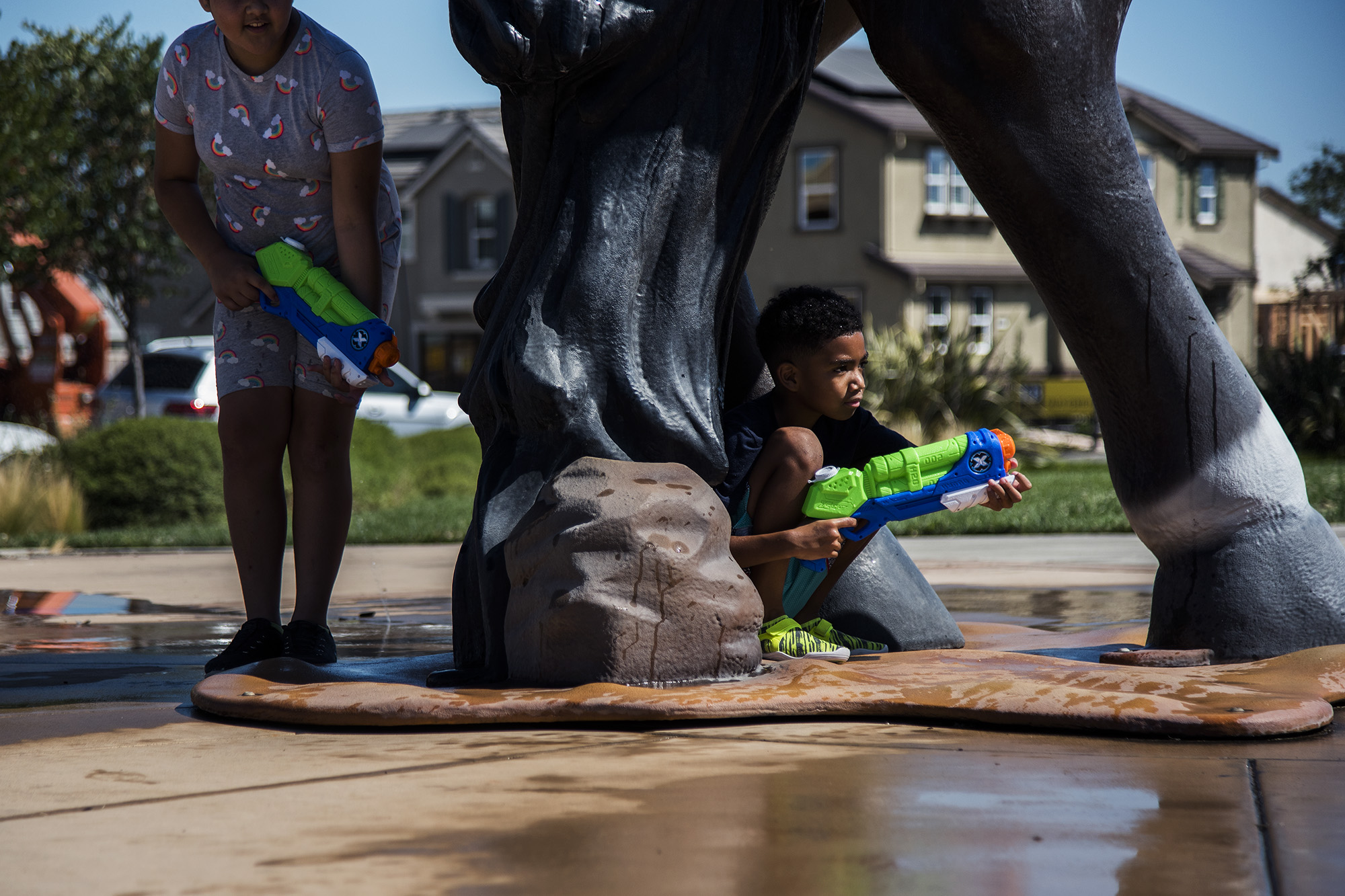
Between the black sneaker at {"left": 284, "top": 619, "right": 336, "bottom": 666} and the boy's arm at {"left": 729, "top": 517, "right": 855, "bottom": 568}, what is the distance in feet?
2.95

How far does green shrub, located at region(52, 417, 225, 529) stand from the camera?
33.0ft

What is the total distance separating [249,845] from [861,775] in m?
0.77

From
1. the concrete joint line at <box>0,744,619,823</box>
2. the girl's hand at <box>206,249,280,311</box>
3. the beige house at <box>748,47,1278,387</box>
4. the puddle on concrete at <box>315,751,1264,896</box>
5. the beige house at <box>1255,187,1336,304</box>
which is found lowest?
the concrete joint line at <box>0,744,619,823</box>

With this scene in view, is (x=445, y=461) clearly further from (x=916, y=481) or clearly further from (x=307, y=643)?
(x=916, y=481)

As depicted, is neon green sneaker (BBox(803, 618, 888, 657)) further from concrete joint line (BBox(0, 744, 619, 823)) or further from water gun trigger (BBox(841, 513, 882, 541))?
concrete joint line (BBox(0, 744, 619, 823))

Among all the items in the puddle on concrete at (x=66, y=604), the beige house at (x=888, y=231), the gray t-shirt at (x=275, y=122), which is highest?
the beige house at (x=888, y=231)

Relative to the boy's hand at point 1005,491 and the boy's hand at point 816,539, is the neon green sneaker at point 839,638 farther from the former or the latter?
the boy's hand at point 1005,491

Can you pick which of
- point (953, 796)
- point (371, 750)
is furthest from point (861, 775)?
point (371, 750)

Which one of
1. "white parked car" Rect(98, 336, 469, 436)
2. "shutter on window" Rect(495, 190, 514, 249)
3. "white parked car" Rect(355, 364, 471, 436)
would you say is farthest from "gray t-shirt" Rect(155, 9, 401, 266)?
"shutter on window" Rect(495, 190, 514, 249)

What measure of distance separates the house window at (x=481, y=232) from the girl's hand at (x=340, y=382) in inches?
1113

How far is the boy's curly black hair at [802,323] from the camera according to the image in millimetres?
2994

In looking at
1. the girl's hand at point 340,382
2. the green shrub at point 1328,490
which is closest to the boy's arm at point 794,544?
the girl's hand at point 340,382

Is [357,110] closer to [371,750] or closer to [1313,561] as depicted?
[371,750]

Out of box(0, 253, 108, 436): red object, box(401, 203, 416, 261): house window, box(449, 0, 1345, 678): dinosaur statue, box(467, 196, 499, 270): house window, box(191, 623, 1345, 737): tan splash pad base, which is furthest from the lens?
box(401, 203, 416, 261): house window
